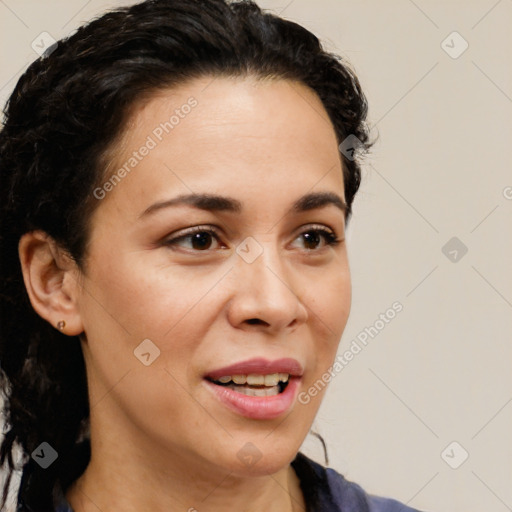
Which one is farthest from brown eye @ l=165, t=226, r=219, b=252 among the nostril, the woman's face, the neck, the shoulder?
the shoulder

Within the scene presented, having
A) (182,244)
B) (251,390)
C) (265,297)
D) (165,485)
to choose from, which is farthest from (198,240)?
(165,485)

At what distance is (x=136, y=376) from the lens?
1734 millimetres

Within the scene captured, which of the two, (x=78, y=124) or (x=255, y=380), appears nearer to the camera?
(x=255, y=380)

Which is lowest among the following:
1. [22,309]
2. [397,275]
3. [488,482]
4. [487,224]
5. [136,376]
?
[22,309]

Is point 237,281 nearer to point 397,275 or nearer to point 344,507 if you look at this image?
point 344,507

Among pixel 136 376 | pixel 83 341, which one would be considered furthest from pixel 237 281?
pixel 83 341

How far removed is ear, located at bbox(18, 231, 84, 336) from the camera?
6.12 ft

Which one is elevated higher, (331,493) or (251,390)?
(251,390)

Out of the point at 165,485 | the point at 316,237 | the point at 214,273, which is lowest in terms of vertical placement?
the point at 165,485

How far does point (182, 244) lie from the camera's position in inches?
67.6

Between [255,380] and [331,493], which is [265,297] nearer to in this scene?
[255,380]

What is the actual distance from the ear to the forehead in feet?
0.61

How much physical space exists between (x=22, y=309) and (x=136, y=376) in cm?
42

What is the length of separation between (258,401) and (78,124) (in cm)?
58
